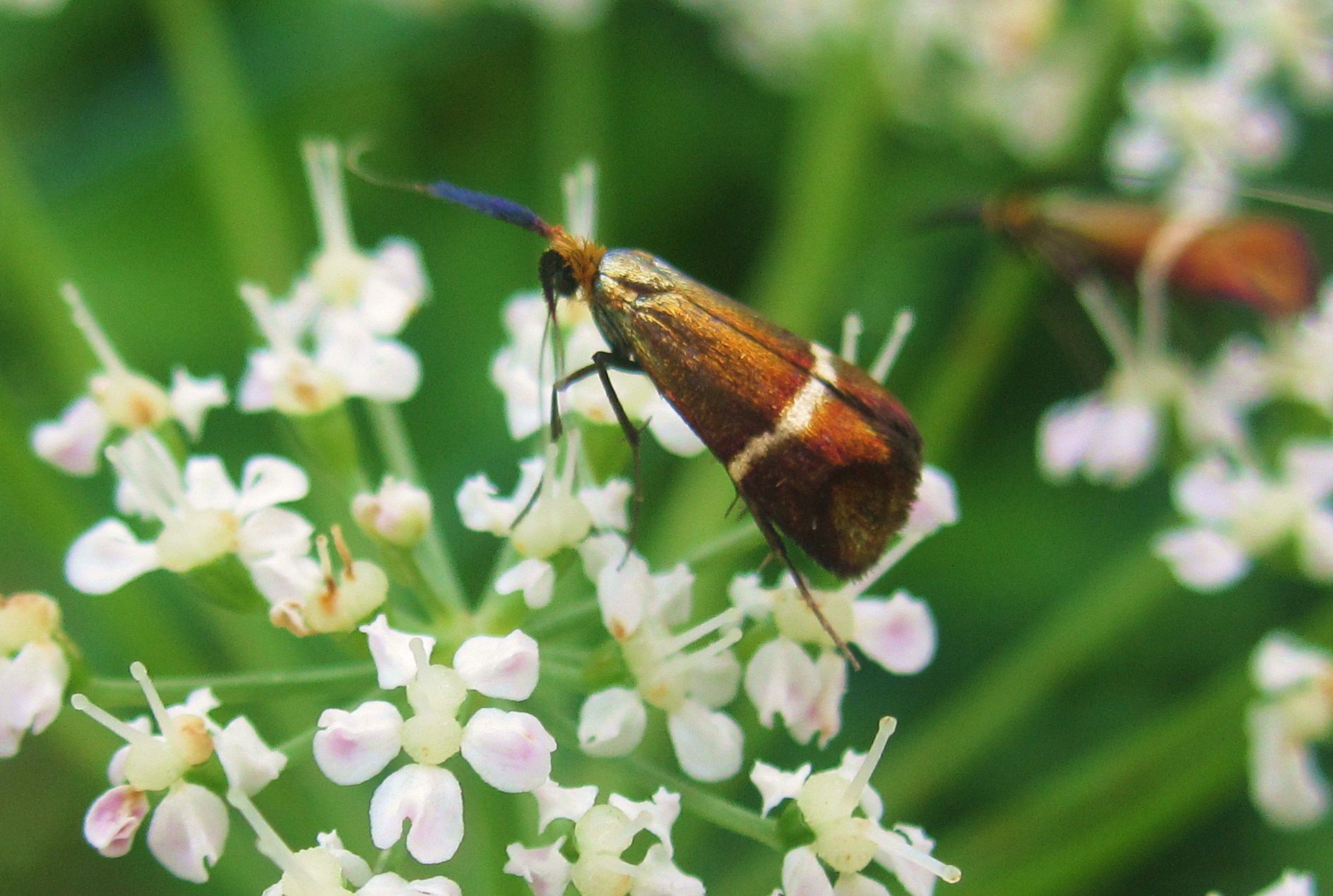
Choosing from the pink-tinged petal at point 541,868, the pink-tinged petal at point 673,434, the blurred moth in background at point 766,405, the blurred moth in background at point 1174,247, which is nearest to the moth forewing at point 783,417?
the blurred moth in background at point 766,405

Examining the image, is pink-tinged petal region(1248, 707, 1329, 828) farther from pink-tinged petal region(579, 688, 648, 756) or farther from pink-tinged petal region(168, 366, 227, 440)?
pink-tinged petal region(168, 366, 227, 440)

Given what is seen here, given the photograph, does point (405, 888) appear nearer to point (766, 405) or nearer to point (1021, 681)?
point (766, 405)

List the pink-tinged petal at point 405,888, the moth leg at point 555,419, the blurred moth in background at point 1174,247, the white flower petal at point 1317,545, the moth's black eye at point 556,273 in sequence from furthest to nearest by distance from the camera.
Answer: the blurred moth in background at point 1174,247 → the white flower petal at point 1317,545 → the moth's black eye at point 556,273 → the moth leg at point 555,419 → the pink-tinged petal at point 405,888

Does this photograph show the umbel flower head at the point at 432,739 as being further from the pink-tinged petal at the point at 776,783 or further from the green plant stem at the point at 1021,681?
the green plant stem at the point at 1021,681

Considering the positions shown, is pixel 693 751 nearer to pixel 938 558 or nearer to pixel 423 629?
pixel 423 629

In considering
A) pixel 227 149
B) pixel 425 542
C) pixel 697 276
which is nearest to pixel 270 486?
pixel 425 542

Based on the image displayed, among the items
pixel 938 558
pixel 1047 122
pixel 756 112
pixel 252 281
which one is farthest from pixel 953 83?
pixel 252 281

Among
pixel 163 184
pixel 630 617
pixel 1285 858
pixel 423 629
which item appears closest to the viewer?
pixel 630 617
